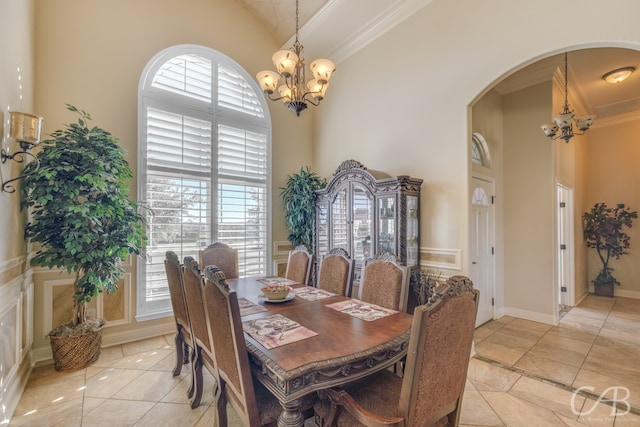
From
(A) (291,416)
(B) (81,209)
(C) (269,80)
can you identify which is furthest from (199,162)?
(A) (291,416)

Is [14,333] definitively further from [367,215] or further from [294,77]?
[367,215]

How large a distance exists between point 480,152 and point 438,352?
379cm

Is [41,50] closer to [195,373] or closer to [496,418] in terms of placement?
[195,373]

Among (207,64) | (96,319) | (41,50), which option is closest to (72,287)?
(96,319)

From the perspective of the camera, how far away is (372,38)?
13.8ft

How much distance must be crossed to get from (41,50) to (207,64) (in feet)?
5.85

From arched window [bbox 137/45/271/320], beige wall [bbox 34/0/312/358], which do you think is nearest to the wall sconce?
beige wall [bbox 34/0/312/358]

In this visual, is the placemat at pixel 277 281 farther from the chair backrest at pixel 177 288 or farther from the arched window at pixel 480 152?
the arched window at pixel 480 152

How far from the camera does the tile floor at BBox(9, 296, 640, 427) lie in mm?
2100

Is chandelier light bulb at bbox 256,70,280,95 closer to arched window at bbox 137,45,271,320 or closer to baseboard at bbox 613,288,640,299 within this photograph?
arched window at bbox 137,45,271,320

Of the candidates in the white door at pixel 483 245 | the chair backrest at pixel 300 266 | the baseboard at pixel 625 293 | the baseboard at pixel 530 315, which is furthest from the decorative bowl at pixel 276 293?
the baseboard at pixel 625 293

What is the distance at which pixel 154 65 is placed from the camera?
371 cm

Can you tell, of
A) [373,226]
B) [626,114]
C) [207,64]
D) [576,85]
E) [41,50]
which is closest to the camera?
[41,50]

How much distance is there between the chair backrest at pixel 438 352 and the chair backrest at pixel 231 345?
0.71 m
